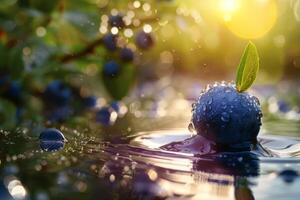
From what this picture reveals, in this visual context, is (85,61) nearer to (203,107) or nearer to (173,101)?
(173,101)

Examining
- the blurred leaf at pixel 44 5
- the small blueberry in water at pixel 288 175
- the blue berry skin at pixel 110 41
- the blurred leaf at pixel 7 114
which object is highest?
the blurred leaf at pixel 44 5

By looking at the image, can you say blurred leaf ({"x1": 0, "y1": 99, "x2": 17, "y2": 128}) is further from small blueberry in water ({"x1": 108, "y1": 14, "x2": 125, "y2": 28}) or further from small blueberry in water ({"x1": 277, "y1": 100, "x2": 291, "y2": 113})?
small blueberry in water ({"x1": 277, "y1": 100, "x2": 291, "y2": 113})

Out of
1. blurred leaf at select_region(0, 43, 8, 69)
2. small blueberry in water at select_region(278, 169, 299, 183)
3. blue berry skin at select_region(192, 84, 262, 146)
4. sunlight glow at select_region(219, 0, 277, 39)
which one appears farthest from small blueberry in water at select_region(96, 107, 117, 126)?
sunlight glow at select_region(219, 0, 277, 39)

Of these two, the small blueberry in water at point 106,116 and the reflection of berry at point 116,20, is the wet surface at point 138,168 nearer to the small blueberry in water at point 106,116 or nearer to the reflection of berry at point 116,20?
the small blueberry in water at point 106,116

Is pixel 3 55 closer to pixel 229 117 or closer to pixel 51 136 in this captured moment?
pixel 51 136

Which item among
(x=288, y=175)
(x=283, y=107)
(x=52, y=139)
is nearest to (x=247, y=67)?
(x=288, y=175)

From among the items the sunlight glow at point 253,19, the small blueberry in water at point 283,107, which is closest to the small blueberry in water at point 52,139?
the small blueberry in water at point 283,107
